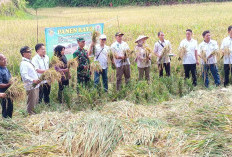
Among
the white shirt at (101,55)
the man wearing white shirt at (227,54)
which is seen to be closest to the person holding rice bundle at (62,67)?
the white shirt at (101,55)

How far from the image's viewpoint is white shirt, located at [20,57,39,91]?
5.39m

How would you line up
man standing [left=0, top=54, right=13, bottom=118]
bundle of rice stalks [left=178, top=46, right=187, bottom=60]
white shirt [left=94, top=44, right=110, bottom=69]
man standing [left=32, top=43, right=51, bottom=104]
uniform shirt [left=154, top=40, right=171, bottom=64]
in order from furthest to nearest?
uniform shirt [left=154, top=40, right=171, bottom=64]
bundle of rice stalks [left=178, top=46, right=187, bottom=60]
white shirt [left=94, top=44, right=110, bottom=69]
man standing [left=32, top=43, right=51, bottom=104]
man standing [left=0, top=54, right=13, bottom=118]

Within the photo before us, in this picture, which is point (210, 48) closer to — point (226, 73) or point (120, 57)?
point (226, 73)

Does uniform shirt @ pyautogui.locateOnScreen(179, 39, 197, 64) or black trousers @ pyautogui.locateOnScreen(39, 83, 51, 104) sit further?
uniform shirt @ pyautogui.locateOnScreen(179, 39, 197, 64)

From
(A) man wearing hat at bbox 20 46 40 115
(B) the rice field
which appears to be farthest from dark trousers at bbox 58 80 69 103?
(A) man wearing hat at bbox 20 46 40 115

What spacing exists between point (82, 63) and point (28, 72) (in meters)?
1.44

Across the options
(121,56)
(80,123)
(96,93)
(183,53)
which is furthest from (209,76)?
(80,123)

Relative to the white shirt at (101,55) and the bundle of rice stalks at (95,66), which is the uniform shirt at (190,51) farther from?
the bundle of rice stalks at (95,66)

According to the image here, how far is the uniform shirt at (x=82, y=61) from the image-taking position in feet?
21.5

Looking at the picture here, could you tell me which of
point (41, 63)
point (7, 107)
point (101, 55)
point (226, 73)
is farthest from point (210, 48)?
point (7, 107)

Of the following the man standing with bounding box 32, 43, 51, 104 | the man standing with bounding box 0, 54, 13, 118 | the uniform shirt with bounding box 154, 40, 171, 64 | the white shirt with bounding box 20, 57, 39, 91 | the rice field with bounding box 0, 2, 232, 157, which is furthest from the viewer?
the uniform shirt with bounding box 154, 40, 171, 64

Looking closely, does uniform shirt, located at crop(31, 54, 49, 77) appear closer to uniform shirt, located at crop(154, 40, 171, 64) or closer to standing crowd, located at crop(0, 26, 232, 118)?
standing crowd, located at crop(0, 26, 232, 118)

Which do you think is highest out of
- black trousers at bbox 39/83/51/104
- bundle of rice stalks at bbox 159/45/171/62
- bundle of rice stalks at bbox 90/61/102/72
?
bundle of rice stalks at bbox 159/45/171/62

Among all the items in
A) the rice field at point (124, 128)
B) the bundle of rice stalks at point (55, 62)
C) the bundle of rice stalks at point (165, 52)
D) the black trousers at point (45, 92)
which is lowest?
the rice field at point (124, 128)
